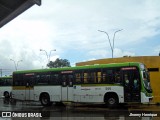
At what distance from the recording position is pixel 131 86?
65.7 feet

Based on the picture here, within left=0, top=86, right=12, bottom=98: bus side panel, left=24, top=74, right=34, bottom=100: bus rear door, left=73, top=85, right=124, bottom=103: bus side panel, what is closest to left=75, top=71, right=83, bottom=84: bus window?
left=73, top=85, right=124, bottom=103: bus side panel

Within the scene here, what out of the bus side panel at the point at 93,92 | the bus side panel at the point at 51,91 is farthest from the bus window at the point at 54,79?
the bus side panel at the point at 93,92

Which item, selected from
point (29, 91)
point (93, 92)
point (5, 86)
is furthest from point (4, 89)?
point (93, 92)

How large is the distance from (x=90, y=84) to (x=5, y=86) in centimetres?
2183

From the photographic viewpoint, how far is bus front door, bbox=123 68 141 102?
19.8 m

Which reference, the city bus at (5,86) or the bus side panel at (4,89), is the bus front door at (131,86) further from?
the city bus at (5,86)

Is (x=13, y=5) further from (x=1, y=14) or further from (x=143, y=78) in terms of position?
(x=143, y=78)

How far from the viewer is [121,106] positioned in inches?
862

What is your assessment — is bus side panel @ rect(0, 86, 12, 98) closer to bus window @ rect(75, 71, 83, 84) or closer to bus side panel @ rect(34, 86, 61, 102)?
bus side panel @ rect(34, 86, 61, 102)

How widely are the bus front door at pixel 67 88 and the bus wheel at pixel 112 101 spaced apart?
3.13 metres

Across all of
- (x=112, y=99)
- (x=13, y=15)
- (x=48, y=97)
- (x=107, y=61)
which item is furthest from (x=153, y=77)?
(x=13, y=15)

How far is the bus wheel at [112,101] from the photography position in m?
20.6

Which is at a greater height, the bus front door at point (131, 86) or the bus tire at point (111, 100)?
the bus front door at point (131, 86)

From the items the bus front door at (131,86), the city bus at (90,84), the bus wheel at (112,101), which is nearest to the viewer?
the bus front door at (131,86)
